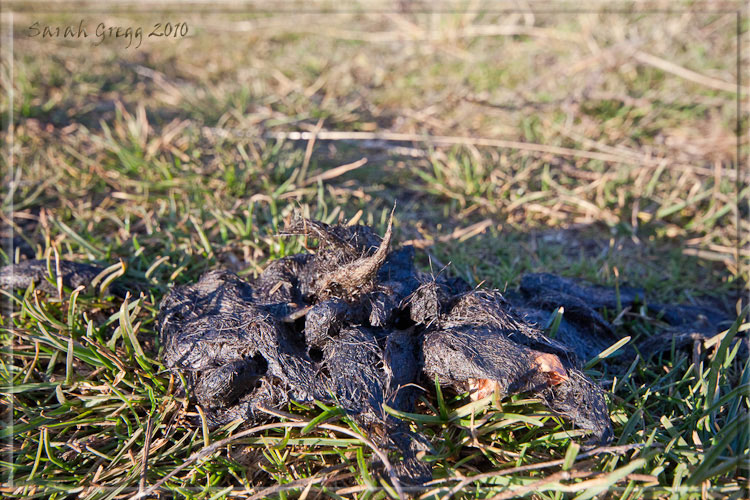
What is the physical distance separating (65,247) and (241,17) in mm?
4537

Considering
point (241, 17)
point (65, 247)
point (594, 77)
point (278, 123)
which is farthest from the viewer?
point (241, 17)

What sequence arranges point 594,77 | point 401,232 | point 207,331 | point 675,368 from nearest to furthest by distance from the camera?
point 207,331 < point 675,368 < point 401,232 < point 594,77

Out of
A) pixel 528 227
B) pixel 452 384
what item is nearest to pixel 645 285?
pixel 528 227

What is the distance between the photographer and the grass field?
1.71 metres

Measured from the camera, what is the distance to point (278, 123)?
399 centimetres

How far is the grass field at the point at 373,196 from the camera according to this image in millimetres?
1713

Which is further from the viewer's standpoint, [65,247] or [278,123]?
[278,123]

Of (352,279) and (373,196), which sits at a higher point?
(352,279)

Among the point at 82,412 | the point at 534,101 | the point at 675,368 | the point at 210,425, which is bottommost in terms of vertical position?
the point at 82,412

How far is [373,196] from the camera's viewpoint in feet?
11.3

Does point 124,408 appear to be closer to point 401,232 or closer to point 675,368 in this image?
point 401,232

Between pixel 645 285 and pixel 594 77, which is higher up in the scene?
pixel 594 77

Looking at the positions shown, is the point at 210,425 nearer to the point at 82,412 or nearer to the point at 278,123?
the point at 82,412

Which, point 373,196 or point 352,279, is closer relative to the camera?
point 352,279
